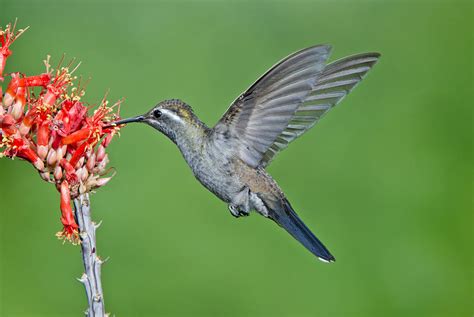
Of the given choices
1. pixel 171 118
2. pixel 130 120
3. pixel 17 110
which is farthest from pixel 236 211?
pixel 17 110

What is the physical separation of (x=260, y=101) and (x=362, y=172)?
12.0ft

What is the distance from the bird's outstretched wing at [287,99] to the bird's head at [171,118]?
170 mm

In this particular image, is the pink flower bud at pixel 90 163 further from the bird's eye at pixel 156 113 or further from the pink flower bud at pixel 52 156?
the bird's eye at pixel 156 113

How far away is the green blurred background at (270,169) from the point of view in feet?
19.1

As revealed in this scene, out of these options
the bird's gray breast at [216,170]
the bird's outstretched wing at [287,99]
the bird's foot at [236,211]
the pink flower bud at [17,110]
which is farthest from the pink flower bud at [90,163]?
the bird's foot at [236,211]

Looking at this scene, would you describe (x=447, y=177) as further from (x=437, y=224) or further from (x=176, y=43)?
(x=176, y=43)

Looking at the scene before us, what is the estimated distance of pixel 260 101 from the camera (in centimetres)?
326

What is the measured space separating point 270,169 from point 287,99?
10.5 ft

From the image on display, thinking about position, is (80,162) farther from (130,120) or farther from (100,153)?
(130,120)

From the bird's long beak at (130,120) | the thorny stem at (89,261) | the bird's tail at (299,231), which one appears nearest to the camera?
the thorny stem at (89,261)

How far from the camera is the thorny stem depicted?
8.60ft

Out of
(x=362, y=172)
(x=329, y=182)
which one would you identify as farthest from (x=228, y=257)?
(x=362, y=172)

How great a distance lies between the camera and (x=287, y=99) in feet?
10.3

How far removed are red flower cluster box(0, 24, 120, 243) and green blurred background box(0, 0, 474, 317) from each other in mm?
2779
